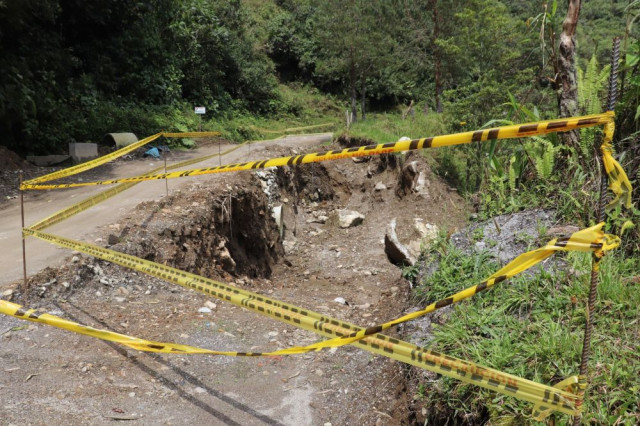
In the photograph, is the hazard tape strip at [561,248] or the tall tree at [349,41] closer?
the hazard tape strip at [561,248]

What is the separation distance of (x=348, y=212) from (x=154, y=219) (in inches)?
Result: 250

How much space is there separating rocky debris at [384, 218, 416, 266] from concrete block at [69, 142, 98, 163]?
8.53 m

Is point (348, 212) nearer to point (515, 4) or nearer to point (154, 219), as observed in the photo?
point (154, 219)

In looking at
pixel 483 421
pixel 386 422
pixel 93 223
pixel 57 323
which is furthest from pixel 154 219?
pixel 483 421

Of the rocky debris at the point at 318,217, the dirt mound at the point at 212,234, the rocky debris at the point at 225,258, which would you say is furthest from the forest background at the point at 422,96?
the rocky debris at the point at 225,258

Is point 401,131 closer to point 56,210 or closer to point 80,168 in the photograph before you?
point 56,210

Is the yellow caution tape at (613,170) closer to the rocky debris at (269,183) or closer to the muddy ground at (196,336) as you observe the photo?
the muddy ground at (196,336)

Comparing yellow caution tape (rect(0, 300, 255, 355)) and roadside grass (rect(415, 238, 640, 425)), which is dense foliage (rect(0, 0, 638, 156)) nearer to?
roadside grass (rect(415, 238, 640, 425))

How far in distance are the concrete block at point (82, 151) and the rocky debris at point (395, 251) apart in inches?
336

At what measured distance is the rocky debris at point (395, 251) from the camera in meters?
8.49

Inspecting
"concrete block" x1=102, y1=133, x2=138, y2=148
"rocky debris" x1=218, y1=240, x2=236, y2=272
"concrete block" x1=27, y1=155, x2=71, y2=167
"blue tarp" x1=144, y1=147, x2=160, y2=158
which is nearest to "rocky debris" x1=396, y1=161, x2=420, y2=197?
"rocky debris" x1=218, y1=240, x2=236, y2=272

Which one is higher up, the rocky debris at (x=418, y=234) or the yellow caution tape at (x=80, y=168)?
the yellow caution tape at (x=80, y=168)

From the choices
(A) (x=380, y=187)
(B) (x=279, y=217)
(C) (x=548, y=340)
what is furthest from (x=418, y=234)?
(C) (x=548, y=340)

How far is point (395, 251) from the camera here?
8.88 metres
